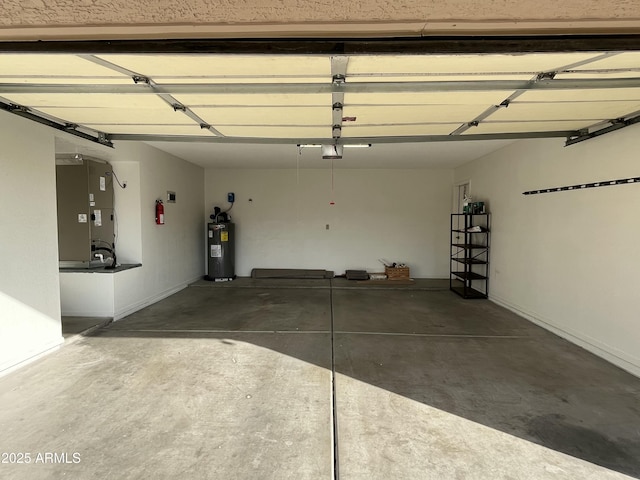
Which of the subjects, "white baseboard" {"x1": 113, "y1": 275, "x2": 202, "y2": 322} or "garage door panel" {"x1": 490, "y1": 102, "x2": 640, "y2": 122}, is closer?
"garage door panel" {"x1": 490, "y1": 102, "x2": 640, "y2": 122}

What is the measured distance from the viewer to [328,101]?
2.61 m

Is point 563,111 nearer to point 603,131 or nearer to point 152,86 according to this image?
point 603,131

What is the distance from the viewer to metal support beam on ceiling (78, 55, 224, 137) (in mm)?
1895

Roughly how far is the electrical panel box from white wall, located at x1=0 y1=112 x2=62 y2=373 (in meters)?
1.22

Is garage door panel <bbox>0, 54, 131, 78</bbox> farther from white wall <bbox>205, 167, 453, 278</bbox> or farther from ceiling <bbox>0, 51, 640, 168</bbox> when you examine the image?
white wall <bbox>205, 167, 453, 278</bbox>

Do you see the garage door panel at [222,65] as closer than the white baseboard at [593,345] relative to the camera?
Yes

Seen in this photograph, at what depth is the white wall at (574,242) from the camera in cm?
298

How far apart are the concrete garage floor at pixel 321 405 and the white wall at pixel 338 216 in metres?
3.53

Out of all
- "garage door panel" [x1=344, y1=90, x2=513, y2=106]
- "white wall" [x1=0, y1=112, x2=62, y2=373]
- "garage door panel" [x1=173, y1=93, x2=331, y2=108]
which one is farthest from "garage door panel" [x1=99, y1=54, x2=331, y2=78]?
"white wall" [x1=0, y1=112, x2=62, y2=373]

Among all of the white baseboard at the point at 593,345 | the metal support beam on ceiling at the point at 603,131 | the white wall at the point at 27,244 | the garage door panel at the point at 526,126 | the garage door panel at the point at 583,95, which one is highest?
the garage door panel at the point at 526,126

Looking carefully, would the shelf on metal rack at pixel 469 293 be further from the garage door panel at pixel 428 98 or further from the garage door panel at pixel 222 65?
the garage door panel at pixel 222 65

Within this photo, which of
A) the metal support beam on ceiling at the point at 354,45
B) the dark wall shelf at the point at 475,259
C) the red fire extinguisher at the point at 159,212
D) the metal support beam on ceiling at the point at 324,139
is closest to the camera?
the metal support beam on ceiling at the point at 354,45

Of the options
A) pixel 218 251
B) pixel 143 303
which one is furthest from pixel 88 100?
pixel 218 251

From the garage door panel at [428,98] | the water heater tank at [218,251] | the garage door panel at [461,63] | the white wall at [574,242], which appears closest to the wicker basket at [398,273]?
the white wall at [574,242]
